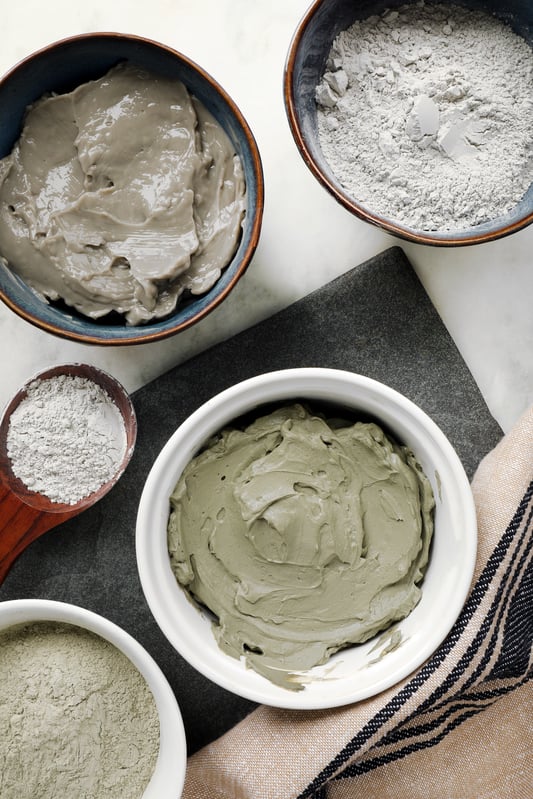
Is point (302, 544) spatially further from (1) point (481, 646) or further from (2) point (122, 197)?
(2) point (122, 197)

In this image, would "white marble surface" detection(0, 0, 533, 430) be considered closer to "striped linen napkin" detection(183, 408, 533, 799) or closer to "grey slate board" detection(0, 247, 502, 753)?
"grey slate board" detection(0, 247, 502, 753)

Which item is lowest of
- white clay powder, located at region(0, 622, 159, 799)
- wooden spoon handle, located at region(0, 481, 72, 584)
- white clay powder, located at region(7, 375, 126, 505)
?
white clay powder, located at region(0, 622, 159, 799)

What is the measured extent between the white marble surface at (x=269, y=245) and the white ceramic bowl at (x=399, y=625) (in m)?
0.27

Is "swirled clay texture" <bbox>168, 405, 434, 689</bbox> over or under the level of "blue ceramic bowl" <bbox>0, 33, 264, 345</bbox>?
under

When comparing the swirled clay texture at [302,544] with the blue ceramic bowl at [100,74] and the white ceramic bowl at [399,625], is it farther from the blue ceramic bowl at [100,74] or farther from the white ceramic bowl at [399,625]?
the blue ceramic bowl at [100,74]

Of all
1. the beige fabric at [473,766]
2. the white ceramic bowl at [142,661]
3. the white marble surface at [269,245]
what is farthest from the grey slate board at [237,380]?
the beige fabric at [473,766]

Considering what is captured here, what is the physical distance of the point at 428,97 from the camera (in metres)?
1.29

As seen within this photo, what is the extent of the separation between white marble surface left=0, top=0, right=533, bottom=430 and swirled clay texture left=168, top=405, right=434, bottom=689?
0.28 metres

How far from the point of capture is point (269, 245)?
1.46 meters

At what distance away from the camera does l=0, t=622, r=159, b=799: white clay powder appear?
51.0 inches

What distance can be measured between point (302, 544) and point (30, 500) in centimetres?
49

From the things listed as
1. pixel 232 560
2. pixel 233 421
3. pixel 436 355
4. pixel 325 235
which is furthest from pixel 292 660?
pixel 325 235

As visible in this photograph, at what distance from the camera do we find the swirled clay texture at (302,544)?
4.13 feet

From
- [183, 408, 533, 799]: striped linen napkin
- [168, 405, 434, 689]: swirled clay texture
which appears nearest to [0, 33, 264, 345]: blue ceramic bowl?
[168, 405, 434, 689]: swirled clay texture
